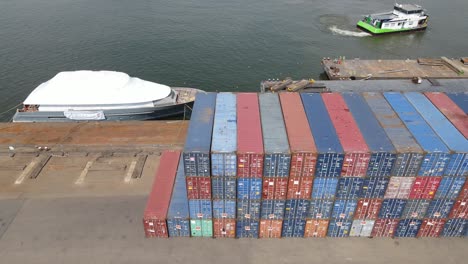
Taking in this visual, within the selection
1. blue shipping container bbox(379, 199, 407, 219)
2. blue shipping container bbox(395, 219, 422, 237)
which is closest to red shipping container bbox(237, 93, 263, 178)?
blue shipping container bbox(379, 199, 407, 219)

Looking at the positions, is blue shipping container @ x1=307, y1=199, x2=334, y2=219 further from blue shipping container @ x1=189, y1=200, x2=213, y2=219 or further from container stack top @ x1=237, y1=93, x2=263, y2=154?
blue shipping container @ x1=189, y1=200, x2=213, y2=219

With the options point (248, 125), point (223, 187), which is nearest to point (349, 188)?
point (248, 125)

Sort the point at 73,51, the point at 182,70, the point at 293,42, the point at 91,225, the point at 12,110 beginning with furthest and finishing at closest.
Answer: the point at 293,42 → the point at 73,51 → the point at 182,70 → the point at 12,110 → the point at 91,225

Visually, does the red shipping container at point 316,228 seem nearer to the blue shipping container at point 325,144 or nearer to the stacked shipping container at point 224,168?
the blue shipping container at point 325,144

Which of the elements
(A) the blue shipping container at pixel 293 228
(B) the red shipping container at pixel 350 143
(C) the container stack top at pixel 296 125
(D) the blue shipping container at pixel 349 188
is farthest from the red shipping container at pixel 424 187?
(A) the blue shipping container at pixel 293 228

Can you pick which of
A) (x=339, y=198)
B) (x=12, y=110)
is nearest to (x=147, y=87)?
(x=12, y=110)

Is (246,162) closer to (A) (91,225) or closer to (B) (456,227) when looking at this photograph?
(A) (91,225)
